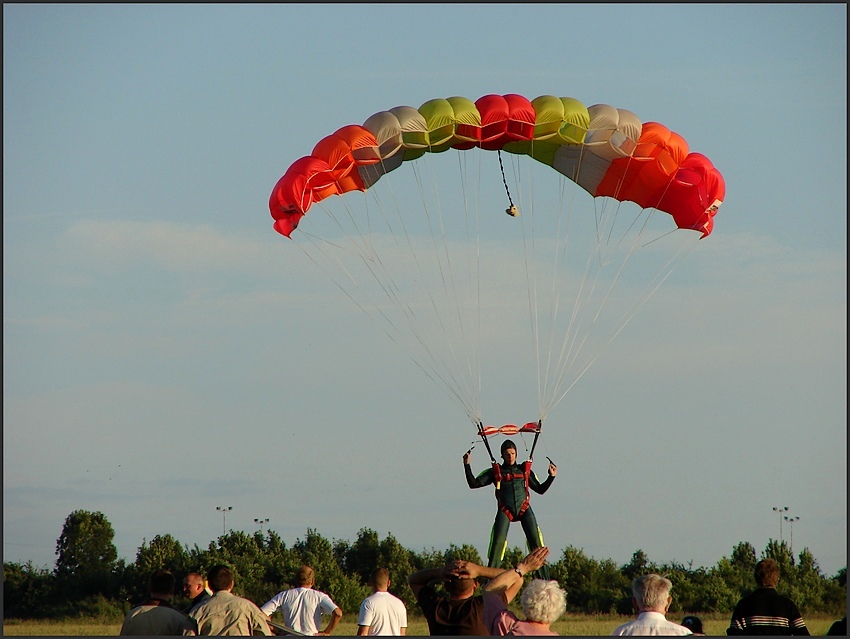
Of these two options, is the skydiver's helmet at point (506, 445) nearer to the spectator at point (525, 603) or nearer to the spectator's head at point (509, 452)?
the spectator's head at point (509, 452)

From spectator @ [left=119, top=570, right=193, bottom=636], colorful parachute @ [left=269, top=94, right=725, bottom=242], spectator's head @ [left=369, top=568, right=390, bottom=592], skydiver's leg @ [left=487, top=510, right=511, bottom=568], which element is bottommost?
spectator @ [left=119, top=570, right=193, bottom=636]

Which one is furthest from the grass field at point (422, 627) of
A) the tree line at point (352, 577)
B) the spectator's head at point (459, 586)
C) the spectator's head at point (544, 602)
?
the spectator's head at point (544, 602)

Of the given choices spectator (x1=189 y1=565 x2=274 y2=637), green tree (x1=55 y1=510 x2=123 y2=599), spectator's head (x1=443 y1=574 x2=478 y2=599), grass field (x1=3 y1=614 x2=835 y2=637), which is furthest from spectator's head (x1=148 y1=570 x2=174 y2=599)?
green tree (x1=55 y1=510 x2=123 y2=599)

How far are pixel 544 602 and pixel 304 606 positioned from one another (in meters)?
3.94

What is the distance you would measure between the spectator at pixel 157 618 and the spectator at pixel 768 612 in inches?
143

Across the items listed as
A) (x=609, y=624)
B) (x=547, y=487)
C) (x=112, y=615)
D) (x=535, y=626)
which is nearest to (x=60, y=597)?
(x=112, y=615)

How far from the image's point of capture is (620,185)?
14570 millimetres

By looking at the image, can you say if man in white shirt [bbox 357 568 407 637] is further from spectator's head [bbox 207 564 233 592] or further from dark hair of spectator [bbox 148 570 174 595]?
dark hair of spectator [bbox 148 570 174 595]

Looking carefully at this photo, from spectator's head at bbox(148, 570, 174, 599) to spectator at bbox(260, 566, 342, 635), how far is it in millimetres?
2486

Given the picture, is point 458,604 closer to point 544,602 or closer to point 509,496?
point 544,602

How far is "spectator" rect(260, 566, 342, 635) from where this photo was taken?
33.4 ft

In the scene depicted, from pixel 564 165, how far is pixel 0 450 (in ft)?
23.5

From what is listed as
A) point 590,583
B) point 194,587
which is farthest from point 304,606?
point 590,583

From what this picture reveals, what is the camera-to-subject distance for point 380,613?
31.7 ft
